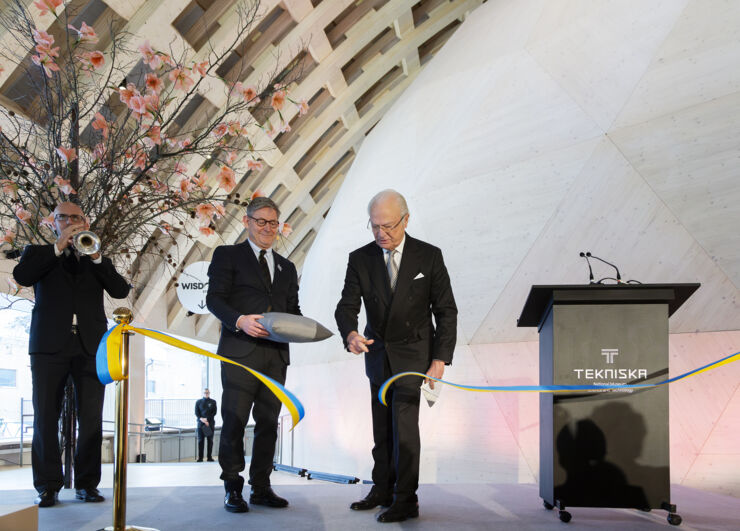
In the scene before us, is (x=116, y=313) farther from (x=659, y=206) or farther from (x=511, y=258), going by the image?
(x=659, y=206)

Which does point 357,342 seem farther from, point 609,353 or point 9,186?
point 9,186

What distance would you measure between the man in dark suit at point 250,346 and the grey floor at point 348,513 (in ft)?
0.72

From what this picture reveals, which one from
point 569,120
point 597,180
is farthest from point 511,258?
→ point 569,120

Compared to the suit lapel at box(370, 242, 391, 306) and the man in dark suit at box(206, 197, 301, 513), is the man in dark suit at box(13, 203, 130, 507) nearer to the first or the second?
the man in dark suit at box(206, 197, 301, 513)

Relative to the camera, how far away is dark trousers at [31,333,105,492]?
139 inches

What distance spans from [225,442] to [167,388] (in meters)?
20.8

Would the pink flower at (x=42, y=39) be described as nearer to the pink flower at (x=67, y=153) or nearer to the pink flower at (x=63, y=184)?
the pink flower at (x=67, y=153)

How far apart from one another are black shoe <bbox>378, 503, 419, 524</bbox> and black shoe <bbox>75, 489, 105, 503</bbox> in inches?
66.8

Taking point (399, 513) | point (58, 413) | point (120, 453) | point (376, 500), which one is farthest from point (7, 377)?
point (399, 513)

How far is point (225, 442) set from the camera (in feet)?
11.5

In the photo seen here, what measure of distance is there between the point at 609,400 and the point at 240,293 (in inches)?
80.0

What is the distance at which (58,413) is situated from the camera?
3.64m

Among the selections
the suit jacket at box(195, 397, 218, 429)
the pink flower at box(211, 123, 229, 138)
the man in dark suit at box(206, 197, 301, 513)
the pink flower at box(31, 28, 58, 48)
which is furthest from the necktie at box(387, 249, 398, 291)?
the suit jacket at box(195, 397, 218, 429)

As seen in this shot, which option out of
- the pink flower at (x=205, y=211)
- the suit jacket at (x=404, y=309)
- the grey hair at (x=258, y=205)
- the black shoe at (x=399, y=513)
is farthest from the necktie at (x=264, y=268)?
the black shoe at (x=399, y=513)
